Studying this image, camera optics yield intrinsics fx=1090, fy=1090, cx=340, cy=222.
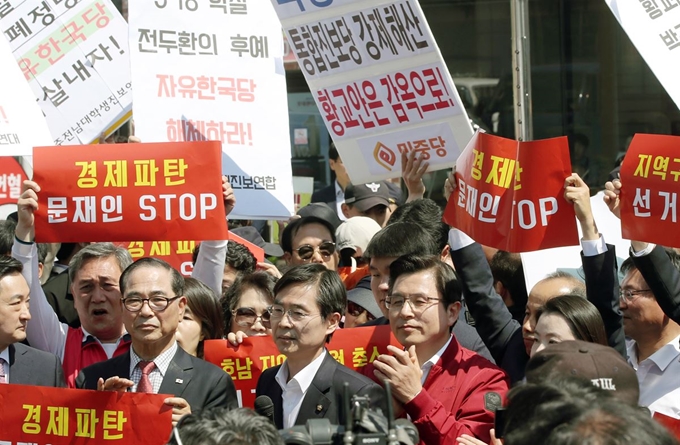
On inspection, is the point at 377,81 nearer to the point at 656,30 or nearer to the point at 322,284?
the point at 656,30

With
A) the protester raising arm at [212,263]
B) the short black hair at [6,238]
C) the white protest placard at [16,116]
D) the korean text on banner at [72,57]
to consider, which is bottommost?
the protester raising arm at [212,263]

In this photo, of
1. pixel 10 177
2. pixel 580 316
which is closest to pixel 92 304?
pixel 580 316

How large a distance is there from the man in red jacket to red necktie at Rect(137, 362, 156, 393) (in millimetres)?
1014

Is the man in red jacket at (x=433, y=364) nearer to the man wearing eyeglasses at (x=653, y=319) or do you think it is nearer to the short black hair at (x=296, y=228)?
the man wearing eyeglasses at (x=653, y=319)

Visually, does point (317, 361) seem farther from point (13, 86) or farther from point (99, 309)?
point (13, 86)

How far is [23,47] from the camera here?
7520 mm

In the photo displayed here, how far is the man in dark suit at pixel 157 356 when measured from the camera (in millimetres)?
4523

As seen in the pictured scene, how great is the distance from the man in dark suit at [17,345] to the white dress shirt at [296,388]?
3.49 ft

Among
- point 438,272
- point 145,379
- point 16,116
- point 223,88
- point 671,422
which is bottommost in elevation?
point 671,422

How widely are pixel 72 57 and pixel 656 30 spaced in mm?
3958

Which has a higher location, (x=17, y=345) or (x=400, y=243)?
(x=400, y=243)

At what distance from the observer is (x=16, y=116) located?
6.23 m

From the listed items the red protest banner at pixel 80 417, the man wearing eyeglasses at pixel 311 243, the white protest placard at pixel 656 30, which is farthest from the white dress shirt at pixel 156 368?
the white protest placard at pixel 656 30

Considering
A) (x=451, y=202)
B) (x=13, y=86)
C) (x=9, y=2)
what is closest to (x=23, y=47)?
(x=9, y=2)
